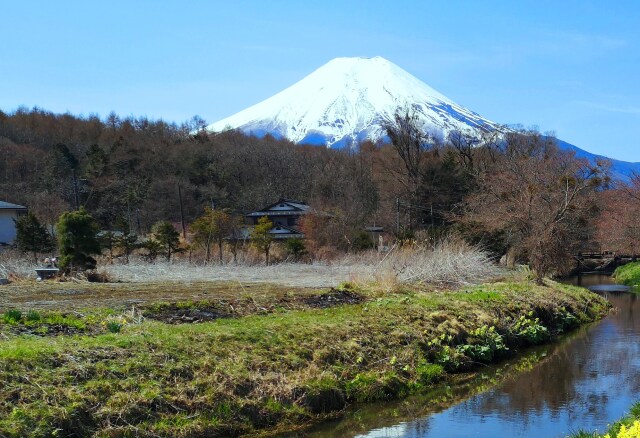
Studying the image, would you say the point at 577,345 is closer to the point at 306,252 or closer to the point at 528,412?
the point at 528,412

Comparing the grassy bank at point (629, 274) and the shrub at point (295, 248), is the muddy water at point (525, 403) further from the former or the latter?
the grassy bank at point (629, 274)

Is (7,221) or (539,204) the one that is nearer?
(539,204)

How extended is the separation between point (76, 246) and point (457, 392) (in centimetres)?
1569

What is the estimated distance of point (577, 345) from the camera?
17.0 m

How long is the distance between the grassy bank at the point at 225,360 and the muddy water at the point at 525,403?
57 centimetres

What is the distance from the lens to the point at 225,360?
396 inches

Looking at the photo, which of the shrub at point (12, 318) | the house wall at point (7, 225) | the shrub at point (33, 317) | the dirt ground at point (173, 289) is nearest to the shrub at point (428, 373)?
the dirt ground at point (173, 289)

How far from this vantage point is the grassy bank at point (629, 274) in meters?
38.5

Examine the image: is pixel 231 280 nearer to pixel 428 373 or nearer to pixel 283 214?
pixel 428 373

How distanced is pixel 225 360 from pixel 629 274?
36.5m

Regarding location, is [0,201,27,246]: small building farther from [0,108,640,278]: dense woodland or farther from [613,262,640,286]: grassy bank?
[613,262,640,286]: grassy bank

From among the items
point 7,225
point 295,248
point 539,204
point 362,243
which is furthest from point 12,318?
point 7,225

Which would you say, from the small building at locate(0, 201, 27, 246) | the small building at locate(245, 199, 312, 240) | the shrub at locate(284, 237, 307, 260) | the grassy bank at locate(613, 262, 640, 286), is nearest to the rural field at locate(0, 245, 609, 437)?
the shrub at locate(284, 237, 307, 260)

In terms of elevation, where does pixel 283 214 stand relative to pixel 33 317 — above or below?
above
